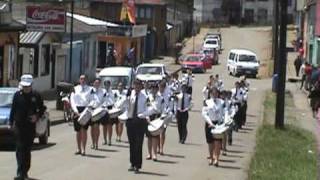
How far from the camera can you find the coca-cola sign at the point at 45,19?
1577 inches

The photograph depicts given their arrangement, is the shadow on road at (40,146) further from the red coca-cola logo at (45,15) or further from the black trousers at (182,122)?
the red coca-cola logo at (45,15)

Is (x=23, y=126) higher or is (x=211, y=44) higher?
(x=211, y=44)

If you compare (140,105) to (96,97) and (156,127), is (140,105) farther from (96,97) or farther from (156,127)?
(96,97)

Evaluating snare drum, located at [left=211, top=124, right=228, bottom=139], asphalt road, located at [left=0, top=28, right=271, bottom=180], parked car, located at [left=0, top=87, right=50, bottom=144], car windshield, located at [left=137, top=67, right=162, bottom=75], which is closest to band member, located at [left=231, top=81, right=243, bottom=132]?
asphalt road, located at [left=0, top=28, right=271, bottom=180]

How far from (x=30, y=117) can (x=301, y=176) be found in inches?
198

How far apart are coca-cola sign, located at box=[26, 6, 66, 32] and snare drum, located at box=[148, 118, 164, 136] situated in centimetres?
2259

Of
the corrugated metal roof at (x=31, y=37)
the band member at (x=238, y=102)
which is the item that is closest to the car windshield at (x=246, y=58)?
the corrugated metal roof at (x=31, y=37)

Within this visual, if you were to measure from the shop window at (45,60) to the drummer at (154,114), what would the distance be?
83.9 ft

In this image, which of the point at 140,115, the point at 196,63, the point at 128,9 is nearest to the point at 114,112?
the point at 140,115

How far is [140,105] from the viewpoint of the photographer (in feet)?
55.1

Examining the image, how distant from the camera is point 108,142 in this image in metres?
22.8

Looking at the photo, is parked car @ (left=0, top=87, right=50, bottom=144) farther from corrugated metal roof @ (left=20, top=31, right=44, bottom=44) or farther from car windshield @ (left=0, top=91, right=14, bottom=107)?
corrugated metal roof @ (left=20, top=31, right=44, bottom=44)

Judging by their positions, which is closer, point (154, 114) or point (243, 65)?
point (154, 114)

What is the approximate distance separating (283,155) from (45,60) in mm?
27036
